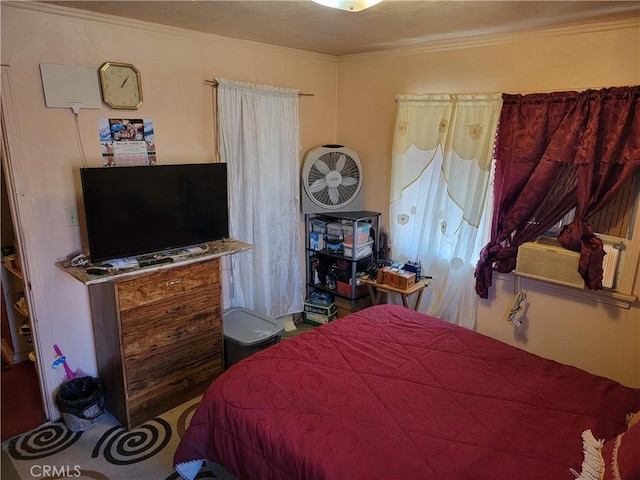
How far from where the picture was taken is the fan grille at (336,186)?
3554 millimetres

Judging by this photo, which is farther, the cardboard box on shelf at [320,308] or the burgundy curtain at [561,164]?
the cardboard box on shelf at [320,308]

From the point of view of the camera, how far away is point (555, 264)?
265cm

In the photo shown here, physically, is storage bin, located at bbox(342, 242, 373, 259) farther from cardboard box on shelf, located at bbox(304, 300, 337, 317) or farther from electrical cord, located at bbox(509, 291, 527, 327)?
electrical cord, located at bbox(509, 291, 527, 327)

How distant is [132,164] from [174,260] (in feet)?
2.25

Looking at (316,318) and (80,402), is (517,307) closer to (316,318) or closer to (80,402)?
(316,318)

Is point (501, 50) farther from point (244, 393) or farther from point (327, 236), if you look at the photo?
point (244, 393)

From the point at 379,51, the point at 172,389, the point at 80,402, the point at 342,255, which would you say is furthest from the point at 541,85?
the point at 80,402

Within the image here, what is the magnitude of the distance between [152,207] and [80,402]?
3.94 ft

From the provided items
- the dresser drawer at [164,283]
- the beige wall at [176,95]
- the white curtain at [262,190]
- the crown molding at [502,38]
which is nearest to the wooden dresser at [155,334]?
the dresser drawer at [164,283]

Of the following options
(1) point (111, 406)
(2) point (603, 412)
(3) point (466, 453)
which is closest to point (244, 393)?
(3) point (466, 453)

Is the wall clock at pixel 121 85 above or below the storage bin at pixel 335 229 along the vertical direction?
above

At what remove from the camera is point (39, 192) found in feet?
7.55

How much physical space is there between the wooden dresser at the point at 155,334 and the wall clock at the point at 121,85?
1.01 meters

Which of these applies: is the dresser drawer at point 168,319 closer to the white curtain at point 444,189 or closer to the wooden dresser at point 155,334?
the wooden dresser at point 155,334
